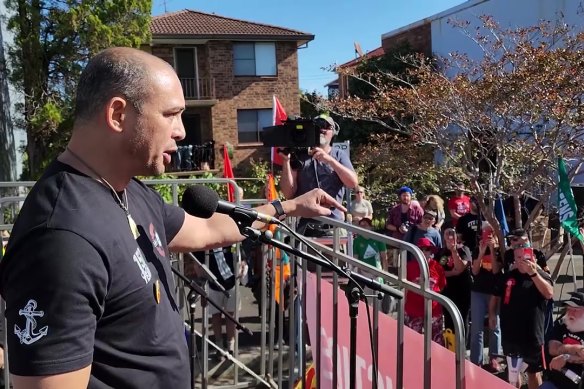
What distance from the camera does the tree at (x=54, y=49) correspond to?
14.9m

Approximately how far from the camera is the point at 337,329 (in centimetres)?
298

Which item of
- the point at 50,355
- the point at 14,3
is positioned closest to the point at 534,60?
the point at 50,355

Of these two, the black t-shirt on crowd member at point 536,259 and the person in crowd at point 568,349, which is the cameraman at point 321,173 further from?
the black t-shirt on crowd member at point 536,259

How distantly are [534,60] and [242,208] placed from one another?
6.99m

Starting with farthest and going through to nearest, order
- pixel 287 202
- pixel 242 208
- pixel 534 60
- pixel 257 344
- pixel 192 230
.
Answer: pixel 534 60, pixel 257 344, pixel 287 202, pixel 192 230, pixel 242 208

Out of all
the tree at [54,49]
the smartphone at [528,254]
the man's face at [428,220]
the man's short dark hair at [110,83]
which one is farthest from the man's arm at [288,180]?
the tree at [54,49]

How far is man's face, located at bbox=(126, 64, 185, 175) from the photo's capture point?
5.07ft

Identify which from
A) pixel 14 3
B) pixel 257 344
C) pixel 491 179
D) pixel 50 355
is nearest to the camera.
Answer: pixel 50 355

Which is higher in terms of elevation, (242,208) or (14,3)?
(14,3)

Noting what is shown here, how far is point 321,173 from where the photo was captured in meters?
4.41

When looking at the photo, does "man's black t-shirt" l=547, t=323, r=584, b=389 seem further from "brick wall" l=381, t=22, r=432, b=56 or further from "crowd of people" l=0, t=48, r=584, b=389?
"brick wall" l=381, t=22, r=432, b=56

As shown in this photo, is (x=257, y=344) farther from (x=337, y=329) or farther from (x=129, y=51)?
(x=129, y=51)

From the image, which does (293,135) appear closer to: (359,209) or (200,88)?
(359,209)

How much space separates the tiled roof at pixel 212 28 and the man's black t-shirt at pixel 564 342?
21.0m
